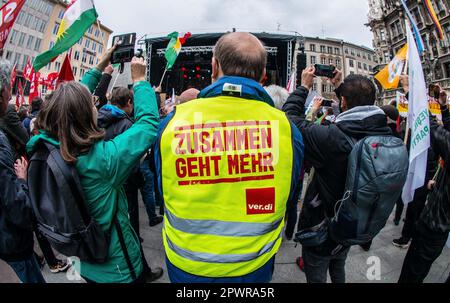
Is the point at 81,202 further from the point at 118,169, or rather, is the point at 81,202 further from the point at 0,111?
the point at 0,111

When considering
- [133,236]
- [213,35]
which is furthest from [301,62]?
[213,35]

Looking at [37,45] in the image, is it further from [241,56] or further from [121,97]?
[241,56]

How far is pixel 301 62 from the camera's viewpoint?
2.44 metres

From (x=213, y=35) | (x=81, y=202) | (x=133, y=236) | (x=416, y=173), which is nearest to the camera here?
(x=81, y=202)

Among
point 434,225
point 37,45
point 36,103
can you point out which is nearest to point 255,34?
point 36,103

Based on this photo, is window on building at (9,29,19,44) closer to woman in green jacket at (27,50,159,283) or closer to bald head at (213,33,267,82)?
woman in green jacket at (27,50,159,283)

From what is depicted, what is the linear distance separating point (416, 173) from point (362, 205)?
106cm

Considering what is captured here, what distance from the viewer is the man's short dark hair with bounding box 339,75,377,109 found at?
1839 mm

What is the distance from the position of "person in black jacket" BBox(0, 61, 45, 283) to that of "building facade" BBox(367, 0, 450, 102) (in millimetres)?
37517

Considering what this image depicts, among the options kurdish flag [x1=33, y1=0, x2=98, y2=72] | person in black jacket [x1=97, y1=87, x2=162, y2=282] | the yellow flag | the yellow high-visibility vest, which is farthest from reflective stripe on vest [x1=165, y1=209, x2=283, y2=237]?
the yellow flag

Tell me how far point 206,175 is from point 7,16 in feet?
10.2

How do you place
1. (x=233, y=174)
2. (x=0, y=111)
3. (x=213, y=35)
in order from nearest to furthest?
(x=233, y=174) → (x=0, y=111) → (x=213, y=35)

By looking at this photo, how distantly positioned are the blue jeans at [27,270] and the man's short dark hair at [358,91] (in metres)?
2.74

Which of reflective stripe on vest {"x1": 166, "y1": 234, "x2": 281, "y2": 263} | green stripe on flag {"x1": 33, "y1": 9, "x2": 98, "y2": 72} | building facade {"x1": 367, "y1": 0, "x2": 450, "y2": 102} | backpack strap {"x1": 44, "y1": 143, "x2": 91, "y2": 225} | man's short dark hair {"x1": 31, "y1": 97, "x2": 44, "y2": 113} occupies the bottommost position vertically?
reflective stripe on vest {"x1": 166, "y1": 234, "x2": 281, "y2": 263}
